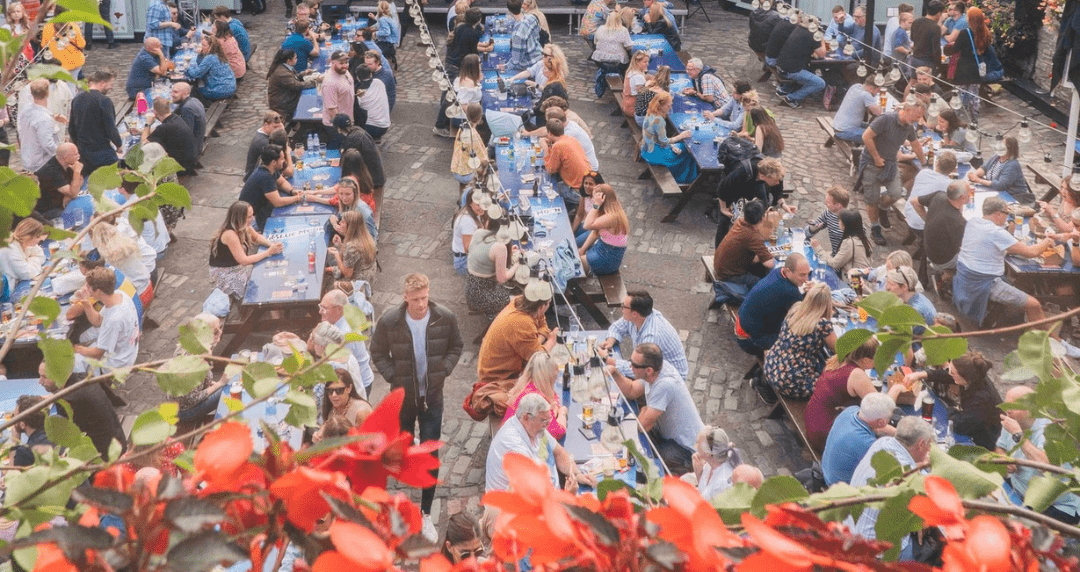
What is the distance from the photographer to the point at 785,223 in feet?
37.5

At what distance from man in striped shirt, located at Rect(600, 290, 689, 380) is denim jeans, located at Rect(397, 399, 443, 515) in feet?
4.39

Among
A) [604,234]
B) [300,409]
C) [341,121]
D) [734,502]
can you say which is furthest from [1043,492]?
[341,121]

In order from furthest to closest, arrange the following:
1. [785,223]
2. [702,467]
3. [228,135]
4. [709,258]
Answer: [228,135]
[785,223]
[709,258]
[702,467]

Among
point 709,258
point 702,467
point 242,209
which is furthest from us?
point 709,258

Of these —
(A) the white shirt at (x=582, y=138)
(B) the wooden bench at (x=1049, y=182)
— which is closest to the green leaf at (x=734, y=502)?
(A) the white shirt at (x=582, y=138)

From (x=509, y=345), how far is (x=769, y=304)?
2.31m

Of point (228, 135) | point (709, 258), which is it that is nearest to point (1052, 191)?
point (709, 258)

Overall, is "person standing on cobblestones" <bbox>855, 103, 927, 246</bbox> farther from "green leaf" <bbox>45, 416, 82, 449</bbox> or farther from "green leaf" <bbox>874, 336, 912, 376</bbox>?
"green leaf" <bbox>45, 416, 82, 449</bbox>

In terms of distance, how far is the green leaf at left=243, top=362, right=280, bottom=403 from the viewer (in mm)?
1940

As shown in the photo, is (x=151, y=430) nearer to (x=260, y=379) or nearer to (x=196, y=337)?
(x=260, y=379)

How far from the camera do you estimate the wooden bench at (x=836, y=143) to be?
12172 millimetres

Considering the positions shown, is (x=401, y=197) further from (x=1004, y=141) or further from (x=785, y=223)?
(x=1004, y=141)

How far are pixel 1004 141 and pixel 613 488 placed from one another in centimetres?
977

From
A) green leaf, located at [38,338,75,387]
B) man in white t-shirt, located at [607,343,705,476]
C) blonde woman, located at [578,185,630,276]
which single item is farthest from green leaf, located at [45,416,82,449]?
blonde woman, located at [578,185,630,276]
